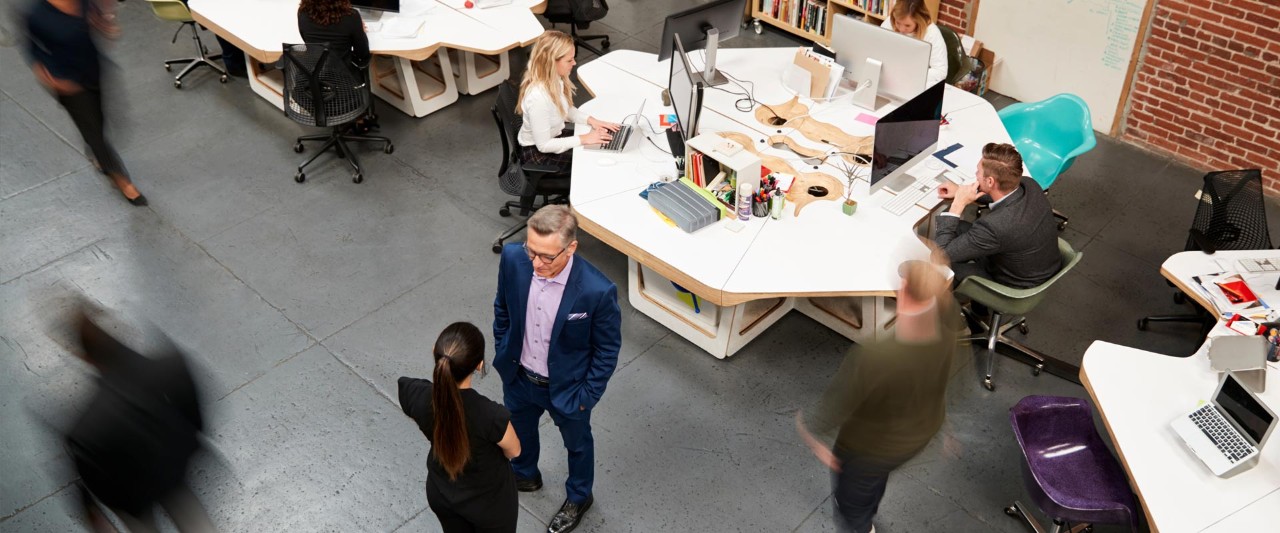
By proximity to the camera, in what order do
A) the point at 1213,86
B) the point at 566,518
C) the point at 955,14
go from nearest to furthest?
the point at 566,518 → the point at 1213,86 → the point at 955,14


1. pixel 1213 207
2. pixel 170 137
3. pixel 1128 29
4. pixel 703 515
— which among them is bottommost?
pixel 703 515

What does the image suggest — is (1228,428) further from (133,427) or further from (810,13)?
(810,13)

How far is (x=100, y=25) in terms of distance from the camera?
592 cm

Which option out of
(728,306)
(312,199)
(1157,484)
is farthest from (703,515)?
(312,199)

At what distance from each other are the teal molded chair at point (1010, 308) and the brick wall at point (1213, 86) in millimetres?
2163

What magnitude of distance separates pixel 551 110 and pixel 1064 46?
3.75 metres

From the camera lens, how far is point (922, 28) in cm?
584

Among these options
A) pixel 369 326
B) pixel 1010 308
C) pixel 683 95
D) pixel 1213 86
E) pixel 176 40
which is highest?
pixel 683 95

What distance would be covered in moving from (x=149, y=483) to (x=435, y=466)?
1225 mm

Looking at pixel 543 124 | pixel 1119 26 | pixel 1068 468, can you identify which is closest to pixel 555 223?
pixel 543 124

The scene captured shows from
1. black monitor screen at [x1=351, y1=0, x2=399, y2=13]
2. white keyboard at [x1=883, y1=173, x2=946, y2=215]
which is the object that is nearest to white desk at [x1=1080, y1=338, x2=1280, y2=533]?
white keyboard at [x1=883, y1=173, x2=946, y2=215]

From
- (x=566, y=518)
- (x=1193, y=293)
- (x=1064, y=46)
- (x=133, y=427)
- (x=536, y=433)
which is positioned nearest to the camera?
(x=133, y=427)

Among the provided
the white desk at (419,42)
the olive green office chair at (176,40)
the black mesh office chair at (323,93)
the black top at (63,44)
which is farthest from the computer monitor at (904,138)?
the olive green office chair at (176,40)

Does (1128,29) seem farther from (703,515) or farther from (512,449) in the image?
A: (512,449)
